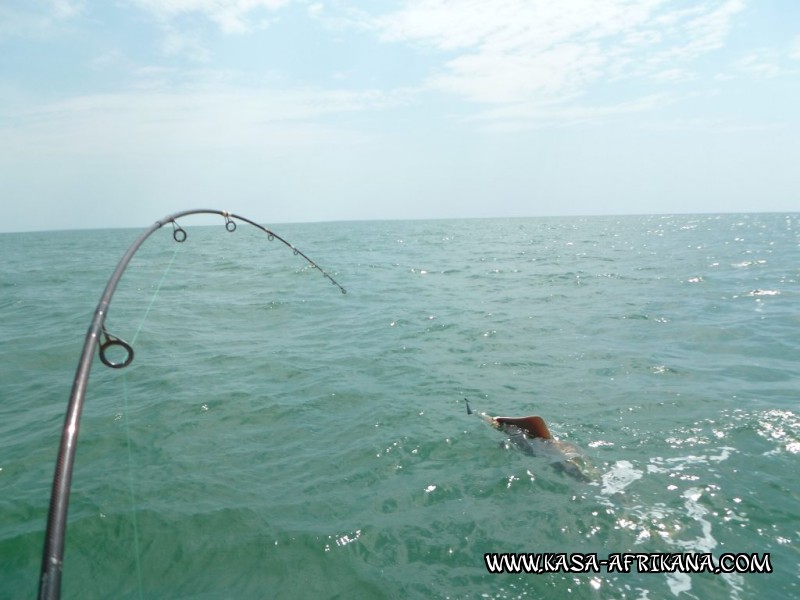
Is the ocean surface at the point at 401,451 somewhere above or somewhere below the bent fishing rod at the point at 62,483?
below

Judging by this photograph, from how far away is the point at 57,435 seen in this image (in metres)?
6.65

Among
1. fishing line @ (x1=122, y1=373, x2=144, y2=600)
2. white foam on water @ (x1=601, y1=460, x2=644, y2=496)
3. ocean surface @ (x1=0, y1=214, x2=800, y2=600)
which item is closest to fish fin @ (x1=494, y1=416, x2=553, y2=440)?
ocean surface @ (x1=0, y1=214, x2=800, y2=600)

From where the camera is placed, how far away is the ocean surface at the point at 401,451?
4391 millimetres

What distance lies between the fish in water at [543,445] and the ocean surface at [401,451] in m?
0.14

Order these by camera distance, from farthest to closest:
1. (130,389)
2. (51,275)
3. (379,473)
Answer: (51,275)
(130,389)
(379,473)

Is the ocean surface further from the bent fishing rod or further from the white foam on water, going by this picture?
the bent fishing rod

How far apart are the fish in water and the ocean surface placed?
139 millimetres

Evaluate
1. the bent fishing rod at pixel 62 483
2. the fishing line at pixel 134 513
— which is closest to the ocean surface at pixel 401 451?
the fishing line at pixel 134 513

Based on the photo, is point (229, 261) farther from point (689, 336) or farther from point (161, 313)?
point (689, 336)

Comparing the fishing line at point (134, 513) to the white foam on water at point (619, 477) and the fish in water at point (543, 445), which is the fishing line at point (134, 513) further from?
the white foam on water at point (619, 477)

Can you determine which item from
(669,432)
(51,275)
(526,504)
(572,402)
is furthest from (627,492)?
(51,275)

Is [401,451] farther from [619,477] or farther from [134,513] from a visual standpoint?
[134,513]

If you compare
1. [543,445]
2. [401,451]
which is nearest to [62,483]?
[401,451]

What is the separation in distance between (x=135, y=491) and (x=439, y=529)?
10.4 feet
